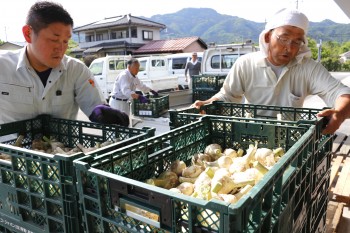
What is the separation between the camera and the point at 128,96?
629 cm

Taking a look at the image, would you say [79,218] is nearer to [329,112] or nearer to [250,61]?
[329,112]

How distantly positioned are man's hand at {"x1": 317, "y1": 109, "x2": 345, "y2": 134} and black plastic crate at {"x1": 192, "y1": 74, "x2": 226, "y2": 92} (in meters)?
6.22

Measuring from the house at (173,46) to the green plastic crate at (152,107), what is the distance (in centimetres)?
2405

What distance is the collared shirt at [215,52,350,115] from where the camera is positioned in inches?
91.3

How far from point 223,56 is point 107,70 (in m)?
4.23

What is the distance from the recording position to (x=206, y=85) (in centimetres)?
825

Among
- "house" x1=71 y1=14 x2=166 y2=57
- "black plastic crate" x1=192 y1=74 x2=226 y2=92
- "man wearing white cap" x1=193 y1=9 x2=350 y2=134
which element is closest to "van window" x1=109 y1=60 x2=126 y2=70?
"black plastic crate" x1=192 y1=74 x2=226 y2=92

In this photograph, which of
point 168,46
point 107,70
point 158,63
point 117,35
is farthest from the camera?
point 117,35

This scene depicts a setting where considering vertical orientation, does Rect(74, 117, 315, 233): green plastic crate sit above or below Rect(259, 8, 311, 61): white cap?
below

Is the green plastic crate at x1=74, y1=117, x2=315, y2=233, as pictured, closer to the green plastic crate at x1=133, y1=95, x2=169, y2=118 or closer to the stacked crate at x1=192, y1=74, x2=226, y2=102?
the green plastic crate at x1=133, y1=95, x2=169, y2=118

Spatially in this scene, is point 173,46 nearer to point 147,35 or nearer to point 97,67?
point 147,35

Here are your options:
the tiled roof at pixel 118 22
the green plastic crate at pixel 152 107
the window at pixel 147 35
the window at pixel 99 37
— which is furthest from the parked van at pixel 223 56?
the window at pixel 99 37

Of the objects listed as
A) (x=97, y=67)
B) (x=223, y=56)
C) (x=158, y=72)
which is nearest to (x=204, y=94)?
(x=223, y=56)

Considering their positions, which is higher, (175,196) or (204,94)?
(175,196)
